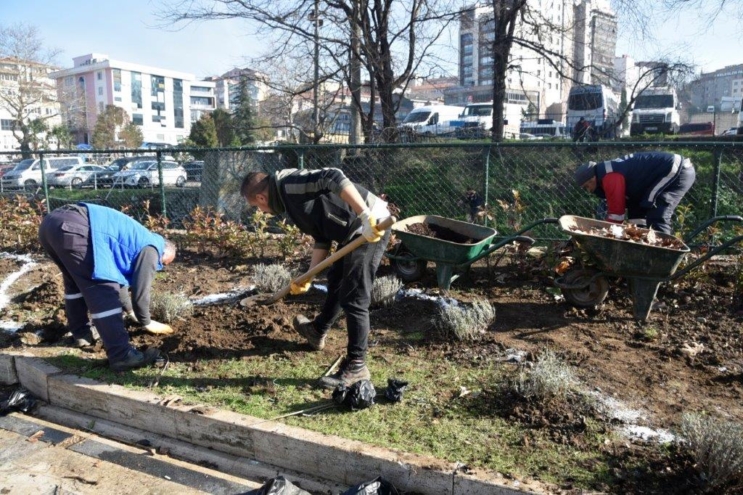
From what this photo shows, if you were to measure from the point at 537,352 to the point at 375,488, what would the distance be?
75.4 inches

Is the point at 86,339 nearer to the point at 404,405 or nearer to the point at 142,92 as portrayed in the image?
the point at 404,405

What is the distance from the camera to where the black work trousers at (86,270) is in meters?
3.87

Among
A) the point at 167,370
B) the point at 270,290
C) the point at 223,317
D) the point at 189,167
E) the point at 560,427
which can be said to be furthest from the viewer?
the point at 189,167

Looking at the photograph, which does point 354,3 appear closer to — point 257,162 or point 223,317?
point 257,162

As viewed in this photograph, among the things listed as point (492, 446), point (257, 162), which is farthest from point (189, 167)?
point (492, 446)

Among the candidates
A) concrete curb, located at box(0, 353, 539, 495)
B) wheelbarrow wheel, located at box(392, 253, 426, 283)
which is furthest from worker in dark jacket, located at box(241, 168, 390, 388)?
wheelbarrow wheel, located at box(392, 253, 426, 283)

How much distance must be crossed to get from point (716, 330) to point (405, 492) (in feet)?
10.1

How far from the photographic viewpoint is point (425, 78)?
510 inches

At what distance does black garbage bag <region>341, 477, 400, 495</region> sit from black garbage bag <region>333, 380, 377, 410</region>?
641mm

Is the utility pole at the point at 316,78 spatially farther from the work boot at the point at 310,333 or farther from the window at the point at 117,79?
the window at the point at 117,79

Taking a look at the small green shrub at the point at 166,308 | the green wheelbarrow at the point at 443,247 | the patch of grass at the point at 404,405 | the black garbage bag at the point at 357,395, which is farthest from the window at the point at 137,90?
Answer: the black garbage bag at the point at 357,395

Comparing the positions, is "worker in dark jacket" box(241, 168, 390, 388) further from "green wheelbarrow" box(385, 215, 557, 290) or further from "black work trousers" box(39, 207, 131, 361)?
"green wheelbarrow" box(385, 215, 557, 290)

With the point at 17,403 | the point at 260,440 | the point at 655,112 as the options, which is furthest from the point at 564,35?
the point at 655,112

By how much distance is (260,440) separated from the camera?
308cm
